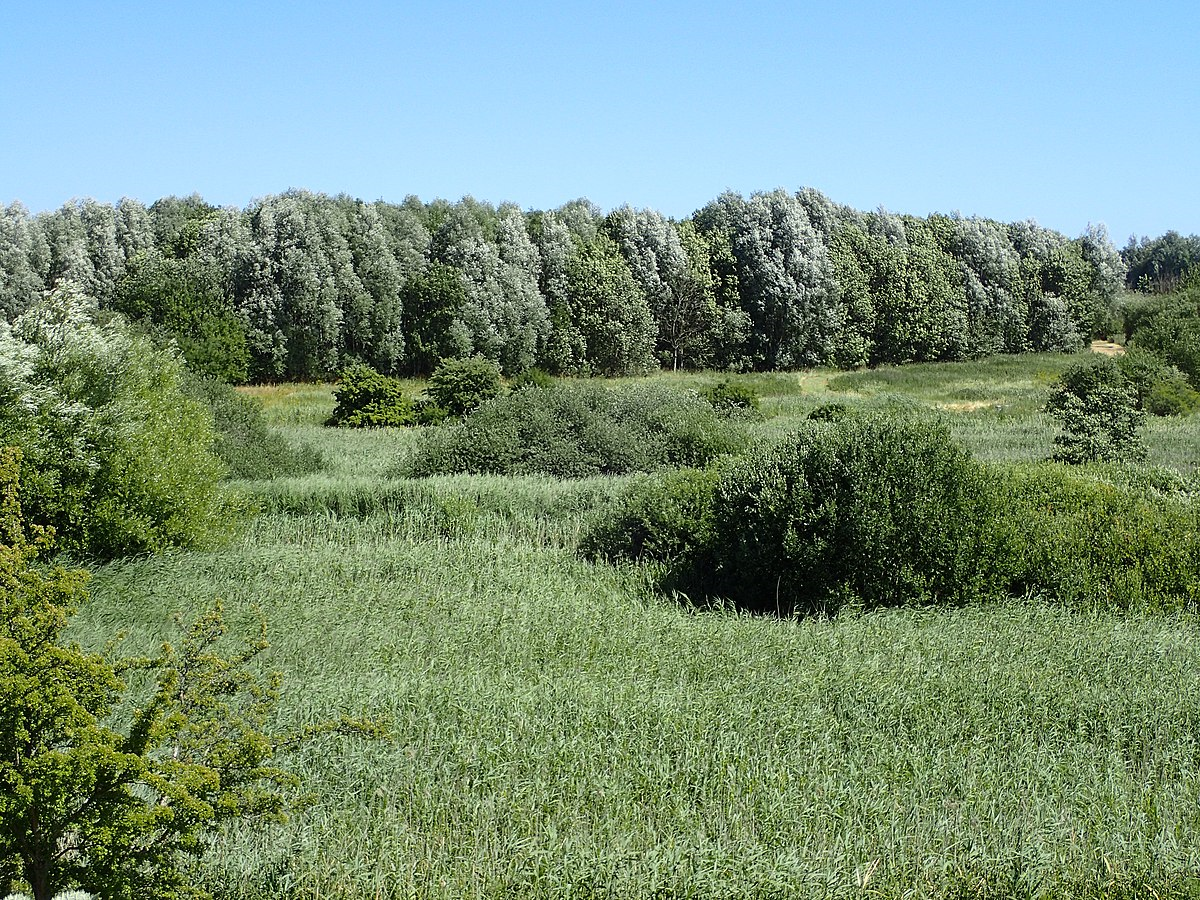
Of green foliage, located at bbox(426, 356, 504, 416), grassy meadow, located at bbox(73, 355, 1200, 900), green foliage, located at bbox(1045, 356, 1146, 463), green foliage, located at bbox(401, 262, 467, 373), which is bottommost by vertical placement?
grassy meadow, located at bbox(73, 355, 1200, 900)

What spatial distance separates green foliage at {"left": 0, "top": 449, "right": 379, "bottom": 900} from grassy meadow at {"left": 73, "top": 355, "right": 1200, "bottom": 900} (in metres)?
0.75

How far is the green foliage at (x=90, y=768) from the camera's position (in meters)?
3.87

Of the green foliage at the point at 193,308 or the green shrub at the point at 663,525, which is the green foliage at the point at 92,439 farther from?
the green foliage at the point at 193,308

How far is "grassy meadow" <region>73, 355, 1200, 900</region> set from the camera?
4812 mm

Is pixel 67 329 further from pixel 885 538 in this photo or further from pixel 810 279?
pixel 810 279

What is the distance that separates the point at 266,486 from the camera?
1527 centimetres

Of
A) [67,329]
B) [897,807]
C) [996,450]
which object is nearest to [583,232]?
[996,450]

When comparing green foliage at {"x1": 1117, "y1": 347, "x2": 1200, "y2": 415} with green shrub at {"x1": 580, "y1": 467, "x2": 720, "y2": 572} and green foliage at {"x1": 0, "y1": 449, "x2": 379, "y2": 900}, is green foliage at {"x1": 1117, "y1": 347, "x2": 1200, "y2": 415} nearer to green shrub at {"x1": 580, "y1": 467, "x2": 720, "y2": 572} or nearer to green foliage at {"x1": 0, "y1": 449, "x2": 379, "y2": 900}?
green shrub at {"x1": 580, "y1": 467, "x2": 720, "y2": 572}

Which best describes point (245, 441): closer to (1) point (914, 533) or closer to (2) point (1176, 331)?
(1) point (914, 533)

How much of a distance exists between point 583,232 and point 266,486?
3791cm

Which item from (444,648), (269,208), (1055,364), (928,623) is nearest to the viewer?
(444,648)

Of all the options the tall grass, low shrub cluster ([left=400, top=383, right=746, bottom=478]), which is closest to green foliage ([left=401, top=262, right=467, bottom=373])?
low shrub cluster ([left=400, top=383, right=746, bottom=478])

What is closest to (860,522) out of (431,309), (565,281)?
(431,309)

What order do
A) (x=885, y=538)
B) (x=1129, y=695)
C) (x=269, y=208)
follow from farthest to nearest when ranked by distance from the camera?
1. (x=269, y=208)
2. (x=885, y=538)
3. (x=1129, y=695)
